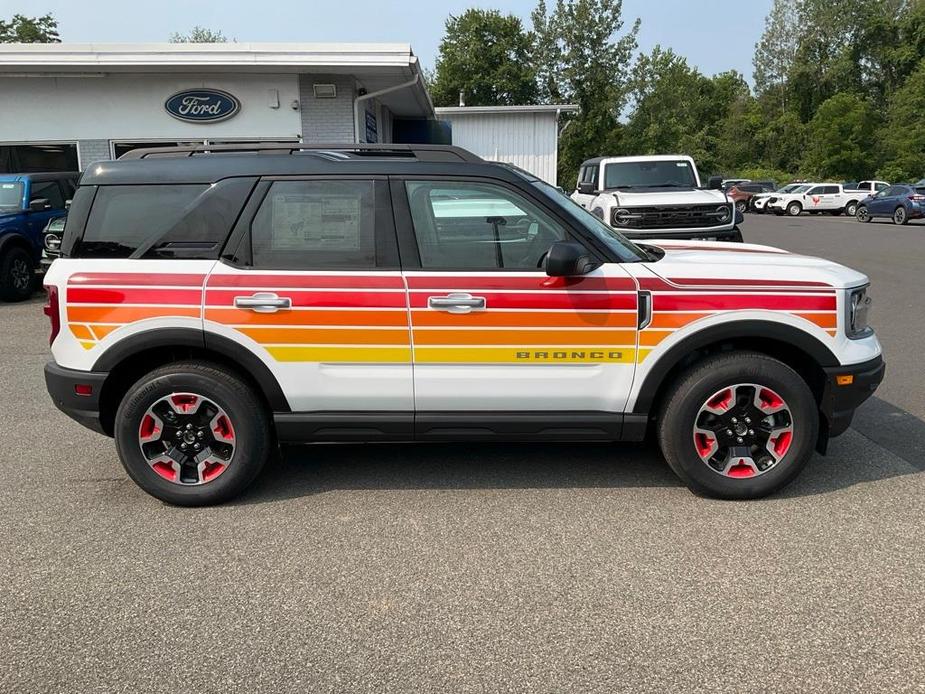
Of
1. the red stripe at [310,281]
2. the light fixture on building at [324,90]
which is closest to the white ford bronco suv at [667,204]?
the light fixture on building at [324,90]

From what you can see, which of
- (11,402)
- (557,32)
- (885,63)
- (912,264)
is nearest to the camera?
(11,402)

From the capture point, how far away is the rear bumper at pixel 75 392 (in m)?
3.93

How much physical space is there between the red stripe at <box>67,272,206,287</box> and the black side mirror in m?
1.77

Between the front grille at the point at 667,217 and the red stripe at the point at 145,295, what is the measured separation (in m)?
8.92

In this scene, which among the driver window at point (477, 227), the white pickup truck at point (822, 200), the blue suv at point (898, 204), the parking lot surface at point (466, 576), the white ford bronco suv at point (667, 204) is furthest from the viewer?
the white pickup truck at point (822, 200)

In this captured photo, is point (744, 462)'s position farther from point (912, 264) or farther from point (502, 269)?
point (912, 264)

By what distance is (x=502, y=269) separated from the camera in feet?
12.6

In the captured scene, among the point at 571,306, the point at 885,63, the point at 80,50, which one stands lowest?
the point at 571,306

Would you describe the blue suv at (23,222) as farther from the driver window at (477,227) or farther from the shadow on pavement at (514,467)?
the driver window at (477,227)

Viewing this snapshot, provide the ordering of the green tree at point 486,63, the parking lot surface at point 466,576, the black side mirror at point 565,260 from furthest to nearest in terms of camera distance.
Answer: the green tree at point 486,63 < the black side mirror at point 565,260 < the parking lot surface at point 466,576

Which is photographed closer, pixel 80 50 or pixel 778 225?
pixel 80 50

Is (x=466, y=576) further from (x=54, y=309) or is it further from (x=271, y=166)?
(x=54, y=309)

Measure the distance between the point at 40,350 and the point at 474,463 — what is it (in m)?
5.61

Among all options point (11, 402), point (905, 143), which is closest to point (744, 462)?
point (11, 402)
